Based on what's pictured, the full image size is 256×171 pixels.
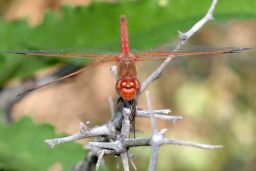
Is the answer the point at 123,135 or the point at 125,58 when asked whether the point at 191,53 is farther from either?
the point at 123,135

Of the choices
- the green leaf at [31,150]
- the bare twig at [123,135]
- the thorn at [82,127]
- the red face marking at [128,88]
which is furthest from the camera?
the green leaf at [31,150]

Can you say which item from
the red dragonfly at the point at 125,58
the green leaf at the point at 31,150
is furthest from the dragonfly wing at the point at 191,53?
the green leaf at the point at 31,150

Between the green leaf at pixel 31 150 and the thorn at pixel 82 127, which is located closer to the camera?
the thorn at pixel 82 127

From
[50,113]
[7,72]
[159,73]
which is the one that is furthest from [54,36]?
[50,113]

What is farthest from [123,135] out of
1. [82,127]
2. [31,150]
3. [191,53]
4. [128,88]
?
[31,150]

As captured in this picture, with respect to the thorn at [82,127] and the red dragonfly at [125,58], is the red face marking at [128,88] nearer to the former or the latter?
the red dragonfly at [125,58]

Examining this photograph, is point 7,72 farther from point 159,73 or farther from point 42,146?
point 159,73

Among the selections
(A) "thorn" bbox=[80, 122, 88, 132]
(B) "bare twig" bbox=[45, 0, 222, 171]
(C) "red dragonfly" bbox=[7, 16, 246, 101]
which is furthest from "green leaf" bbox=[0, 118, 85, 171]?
(A) "thorn" bbox=[80, 122, 88, 132]
